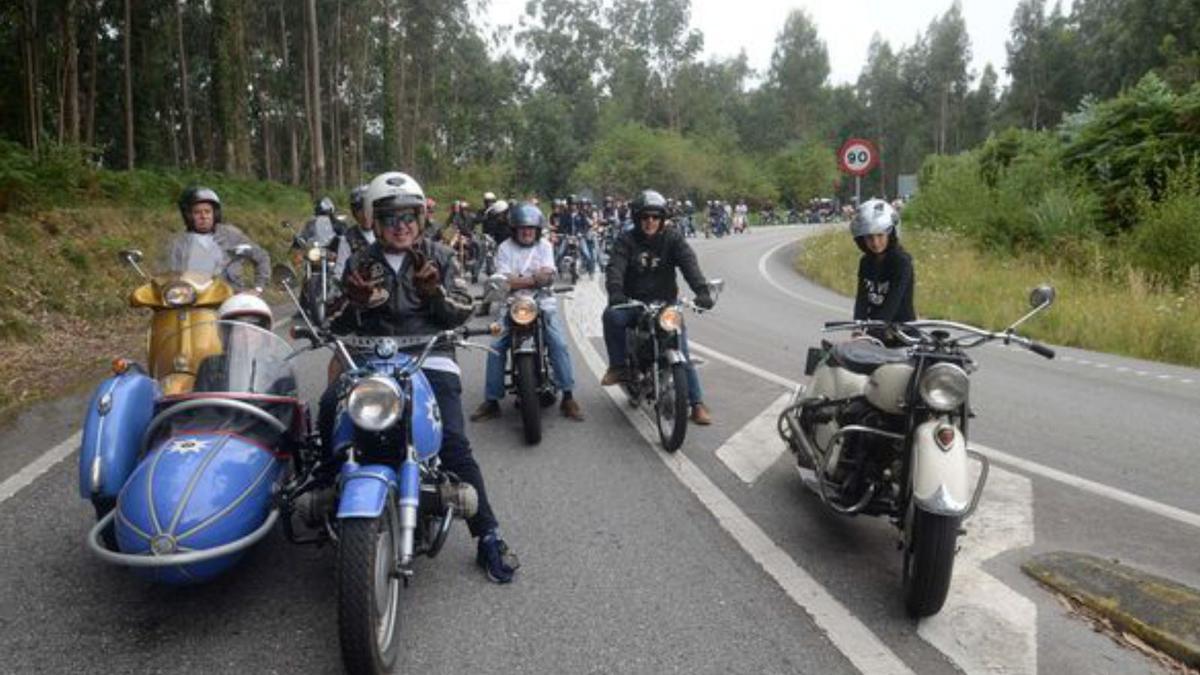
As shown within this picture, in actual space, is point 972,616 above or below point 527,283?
below

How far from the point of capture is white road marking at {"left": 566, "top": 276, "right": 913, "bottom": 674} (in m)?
3.48

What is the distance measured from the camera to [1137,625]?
3.65m

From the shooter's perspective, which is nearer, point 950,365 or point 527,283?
point 950,365

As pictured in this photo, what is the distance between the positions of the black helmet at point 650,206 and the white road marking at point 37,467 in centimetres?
446

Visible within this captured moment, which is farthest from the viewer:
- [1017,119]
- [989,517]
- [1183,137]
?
[1017,119]

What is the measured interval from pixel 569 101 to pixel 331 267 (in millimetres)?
64750

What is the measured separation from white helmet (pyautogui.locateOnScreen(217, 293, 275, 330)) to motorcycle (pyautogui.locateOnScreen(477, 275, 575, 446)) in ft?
5.13

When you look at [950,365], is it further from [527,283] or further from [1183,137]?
[1183,137]

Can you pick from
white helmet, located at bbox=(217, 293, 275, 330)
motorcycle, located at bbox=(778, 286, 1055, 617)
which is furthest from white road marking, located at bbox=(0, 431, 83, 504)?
motorcycle, located at bbox=(778, 286, 1055, 617)

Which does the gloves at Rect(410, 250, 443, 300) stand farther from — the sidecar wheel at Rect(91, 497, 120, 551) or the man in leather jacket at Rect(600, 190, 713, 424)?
the man in leather jacket at Rect(600, 190, 713, 424)

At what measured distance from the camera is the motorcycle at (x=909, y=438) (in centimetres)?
364

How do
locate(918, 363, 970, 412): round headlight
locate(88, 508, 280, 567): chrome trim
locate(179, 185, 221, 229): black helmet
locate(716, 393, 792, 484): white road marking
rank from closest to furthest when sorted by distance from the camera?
locate(88, 508, 280, 567): chrome trim → locate(918, 363, 970, 412): round headlight → locate(716, 393, 792, 484): white road marking → locate(179, 185, 221, 229): black helmet

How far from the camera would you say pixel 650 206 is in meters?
7.24

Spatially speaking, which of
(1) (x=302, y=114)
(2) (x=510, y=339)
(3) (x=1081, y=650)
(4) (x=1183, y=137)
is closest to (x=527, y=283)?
(2) (x=510, y=339)
